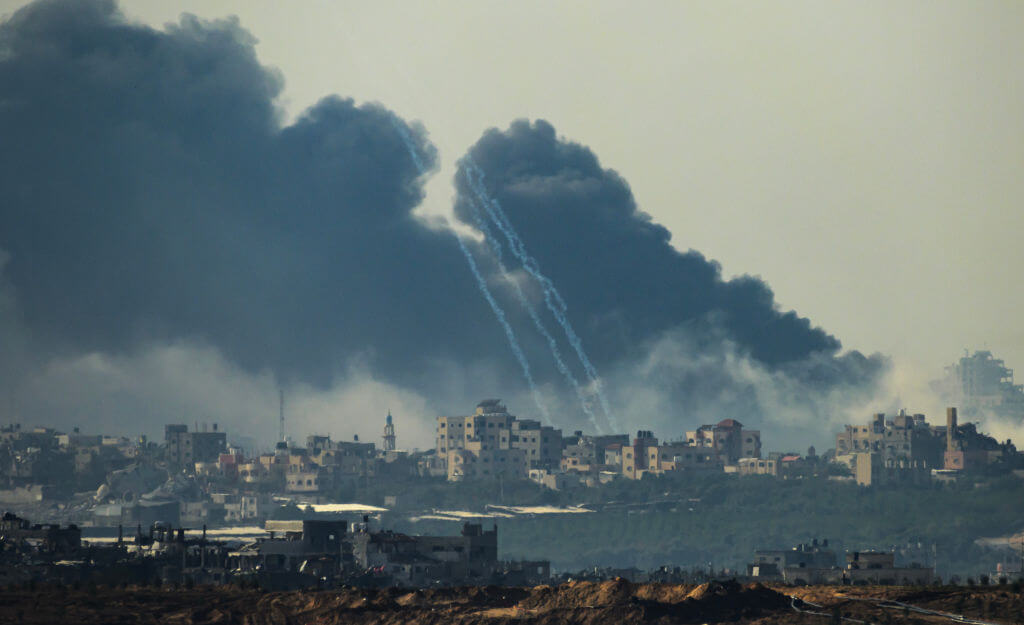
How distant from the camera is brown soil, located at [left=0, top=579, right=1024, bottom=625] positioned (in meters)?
99.8

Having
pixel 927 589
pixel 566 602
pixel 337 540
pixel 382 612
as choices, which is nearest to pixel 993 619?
pixel 927 589

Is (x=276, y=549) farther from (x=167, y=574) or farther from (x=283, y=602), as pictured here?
(x=283, y=602)

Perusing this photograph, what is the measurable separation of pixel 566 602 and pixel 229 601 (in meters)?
16.3

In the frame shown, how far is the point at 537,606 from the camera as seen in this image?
104 m

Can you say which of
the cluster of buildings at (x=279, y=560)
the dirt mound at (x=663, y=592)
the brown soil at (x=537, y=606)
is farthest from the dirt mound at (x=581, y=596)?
the cluster of buildings at (x=279, y=560)

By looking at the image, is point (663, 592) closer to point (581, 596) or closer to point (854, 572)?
point (581, 596)

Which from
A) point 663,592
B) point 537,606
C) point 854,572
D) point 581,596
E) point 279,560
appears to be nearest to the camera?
point 537,606

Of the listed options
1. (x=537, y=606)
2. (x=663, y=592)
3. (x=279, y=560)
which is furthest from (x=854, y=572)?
(x=537, y=606)

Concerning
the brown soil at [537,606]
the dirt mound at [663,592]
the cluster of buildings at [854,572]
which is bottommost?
the brown soil at [537,606]

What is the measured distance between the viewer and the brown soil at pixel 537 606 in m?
99.8

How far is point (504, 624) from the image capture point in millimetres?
100750

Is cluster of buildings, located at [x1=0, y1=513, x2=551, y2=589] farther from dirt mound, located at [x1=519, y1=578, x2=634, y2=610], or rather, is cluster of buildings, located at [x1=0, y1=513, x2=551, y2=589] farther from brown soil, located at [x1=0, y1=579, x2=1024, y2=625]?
dirt mound, located at [x1=519, y1=578, x2=634, y2=610]

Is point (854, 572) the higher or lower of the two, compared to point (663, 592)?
higher

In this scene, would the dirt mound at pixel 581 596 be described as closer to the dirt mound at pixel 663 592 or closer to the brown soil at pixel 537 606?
the brown soil at pixel 537 606
